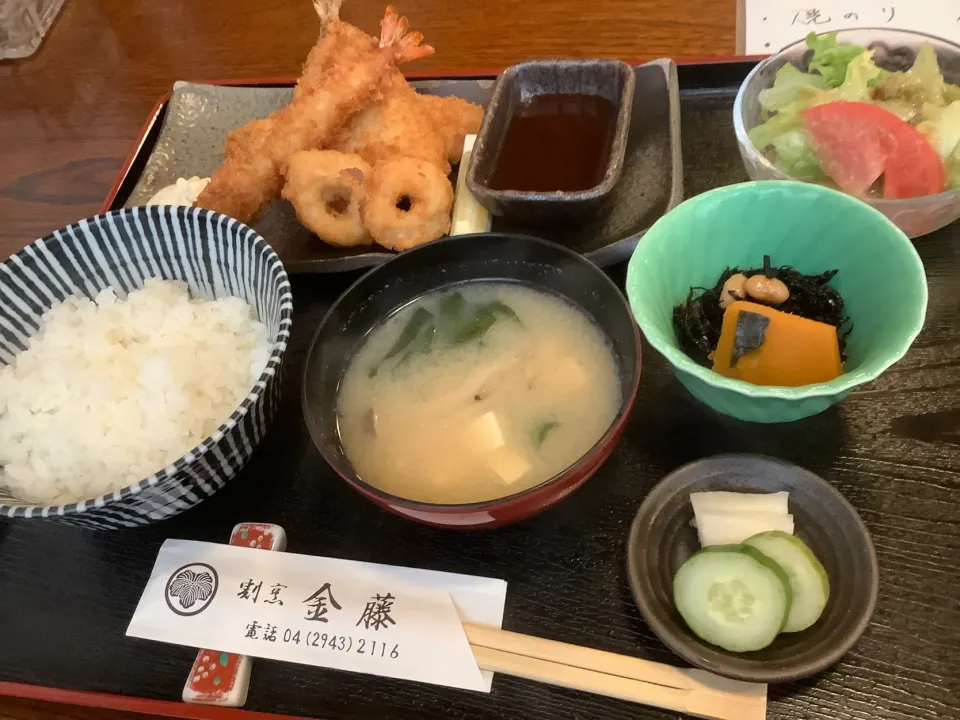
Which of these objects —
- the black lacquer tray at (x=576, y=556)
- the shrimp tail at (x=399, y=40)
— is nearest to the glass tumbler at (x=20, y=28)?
the shrimp tail at (x=399, y=40)

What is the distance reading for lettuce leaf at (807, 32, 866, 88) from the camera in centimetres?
171

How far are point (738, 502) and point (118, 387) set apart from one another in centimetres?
125

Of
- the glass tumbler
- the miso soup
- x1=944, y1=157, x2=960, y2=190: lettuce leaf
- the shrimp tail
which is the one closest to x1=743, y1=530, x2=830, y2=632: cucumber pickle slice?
the miso soup

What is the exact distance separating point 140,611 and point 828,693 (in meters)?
1.19

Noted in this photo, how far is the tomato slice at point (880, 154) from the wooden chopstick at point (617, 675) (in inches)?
41.2

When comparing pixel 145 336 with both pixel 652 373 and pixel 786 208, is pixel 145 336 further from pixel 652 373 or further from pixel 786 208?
pixel 786 208

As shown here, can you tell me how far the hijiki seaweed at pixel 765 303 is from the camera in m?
1.35

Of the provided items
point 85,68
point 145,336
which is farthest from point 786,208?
point 85,68

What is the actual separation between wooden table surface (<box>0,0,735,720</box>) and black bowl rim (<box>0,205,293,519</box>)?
0.84 metres

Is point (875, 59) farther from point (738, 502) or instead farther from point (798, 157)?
point (738, 502)

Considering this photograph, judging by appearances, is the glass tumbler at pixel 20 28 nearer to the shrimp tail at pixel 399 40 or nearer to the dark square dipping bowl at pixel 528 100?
the shrimp tail at pixel 399 40

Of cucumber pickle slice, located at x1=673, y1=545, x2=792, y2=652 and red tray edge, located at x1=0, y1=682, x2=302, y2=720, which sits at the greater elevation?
cucumber pickle slice, located at x1=673, y1=545, x2=792, y2=652

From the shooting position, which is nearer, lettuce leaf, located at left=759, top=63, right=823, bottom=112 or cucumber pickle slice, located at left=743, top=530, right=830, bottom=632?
cucumber pickle slice, located at left=743, top=530, right=830, bottom=632

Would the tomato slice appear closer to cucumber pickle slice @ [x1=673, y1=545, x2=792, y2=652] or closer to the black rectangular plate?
the black rectangular plate
